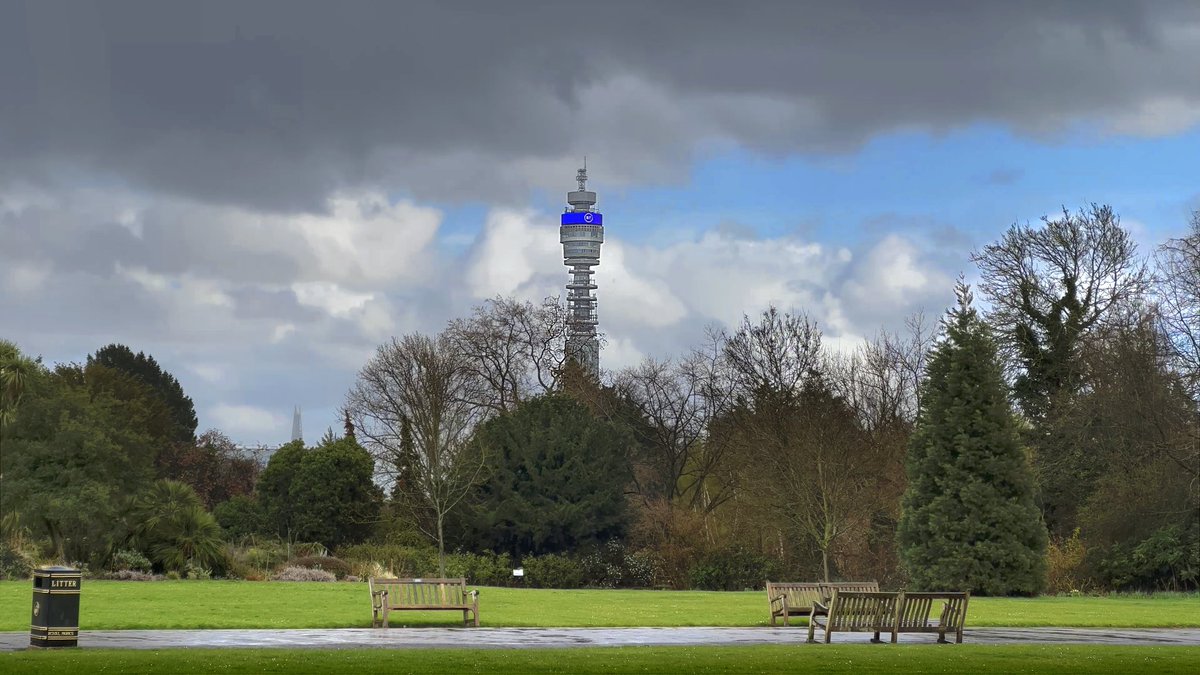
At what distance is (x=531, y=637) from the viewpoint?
20422 mm

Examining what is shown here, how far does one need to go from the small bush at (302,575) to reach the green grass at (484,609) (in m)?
4.65

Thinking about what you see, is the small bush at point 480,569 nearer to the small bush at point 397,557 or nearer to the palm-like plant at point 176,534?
the small bush at point 397,557

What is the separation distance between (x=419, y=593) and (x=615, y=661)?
8902 mm

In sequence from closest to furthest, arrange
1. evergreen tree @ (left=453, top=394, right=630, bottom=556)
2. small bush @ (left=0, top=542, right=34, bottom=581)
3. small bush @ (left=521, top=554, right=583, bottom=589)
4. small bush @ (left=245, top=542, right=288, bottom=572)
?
small bush @ (left=0, top=542, right=34, bottom=581)
small bush @ (left=245, top=542, right=288, bottom=572)
small bush @ (left=521, top=554, right=583, bottom=589)
evergreen tree @ (left=453, top=394, right=630, bottom=556)

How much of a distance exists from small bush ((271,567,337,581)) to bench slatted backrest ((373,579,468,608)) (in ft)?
55.6

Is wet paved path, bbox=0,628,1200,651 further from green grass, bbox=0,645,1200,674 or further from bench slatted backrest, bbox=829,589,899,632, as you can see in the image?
green grass, bbox=0,645,1200,674

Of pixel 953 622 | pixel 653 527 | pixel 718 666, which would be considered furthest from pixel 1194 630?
pixel 653 527

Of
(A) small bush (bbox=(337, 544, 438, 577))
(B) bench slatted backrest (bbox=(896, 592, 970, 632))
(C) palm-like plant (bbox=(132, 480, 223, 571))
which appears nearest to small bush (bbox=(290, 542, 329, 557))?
(A) small bush (bbox=(337, 544, 438, 577))

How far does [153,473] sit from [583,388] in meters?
24.9

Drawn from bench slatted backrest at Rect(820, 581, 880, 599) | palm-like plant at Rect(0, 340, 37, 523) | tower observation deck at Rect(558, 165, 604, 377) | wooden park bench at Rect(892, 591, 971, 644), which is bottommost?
wooden park bench at Rect(892, 591, 971, 644)

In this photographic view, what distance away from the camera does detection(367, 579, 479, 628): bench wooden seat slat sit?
75.5ft

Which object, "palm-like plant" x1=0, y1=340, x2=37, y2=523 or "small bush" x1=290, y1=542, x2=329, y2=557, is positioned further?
"small bush" x1=290, y1=542, x2=329, y2=557

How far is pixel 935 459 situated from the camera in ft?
128

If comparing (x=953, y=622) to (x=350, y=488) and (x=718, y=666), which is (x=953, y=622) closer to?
(x=718, y=666)
